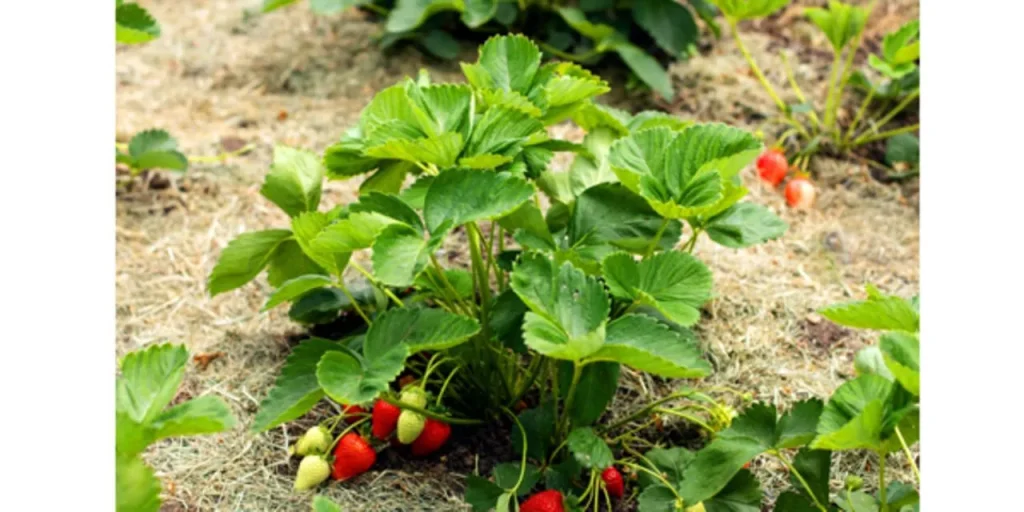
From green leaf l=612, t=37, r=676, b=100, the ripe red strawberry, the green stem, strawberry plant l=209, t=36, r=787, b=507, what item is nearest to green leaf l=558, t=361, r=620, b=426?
strawberry plant l=209, t=36, r=787, b=507

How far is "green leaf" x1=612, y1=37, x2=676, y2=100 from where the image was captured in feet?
8.43

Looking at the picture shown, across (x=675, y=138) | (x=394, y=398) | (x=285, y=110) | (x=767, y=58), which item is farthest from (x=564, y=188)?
(x=767, y=58)

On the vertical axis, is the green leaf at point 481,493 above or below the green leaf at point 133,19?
below

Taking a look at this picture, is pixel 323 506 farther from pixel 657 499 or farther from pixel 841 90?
pixel 841 90

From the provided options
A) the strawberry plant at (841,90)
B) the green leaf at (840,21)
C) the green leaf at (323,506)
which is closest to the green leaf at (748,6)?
the strawberry plant at (841,90)

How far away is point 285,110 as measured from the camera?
2637 millimetres

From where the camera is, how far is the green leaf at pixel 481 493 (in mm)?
1410

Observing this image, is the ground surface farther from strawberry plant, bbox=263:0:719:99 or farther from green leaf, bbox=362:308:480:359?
green leaf, bbox=362:308:480:359

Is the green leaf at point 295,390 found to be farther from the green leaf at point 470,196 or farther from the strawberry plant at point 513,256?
the green leaf at point 470,196

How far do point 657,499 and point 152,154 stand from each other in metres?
1.33

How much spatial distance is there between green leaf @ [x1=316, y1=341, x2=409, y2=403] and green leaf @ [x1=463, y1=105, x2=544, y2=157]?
27 centimetres

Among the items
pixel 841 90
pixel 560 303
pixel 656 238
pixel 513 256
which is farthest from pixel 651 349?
pixel 841 90

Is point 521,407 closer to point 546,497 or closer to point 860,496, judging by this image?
point 546,497

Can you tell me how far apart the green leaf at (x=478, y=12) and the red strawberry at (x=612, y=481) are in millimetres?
1317
